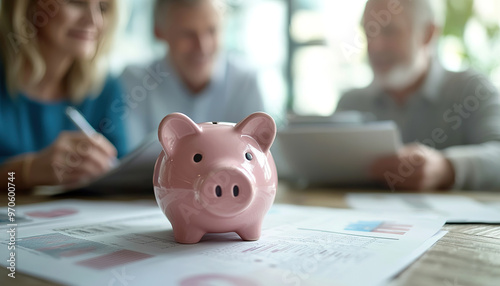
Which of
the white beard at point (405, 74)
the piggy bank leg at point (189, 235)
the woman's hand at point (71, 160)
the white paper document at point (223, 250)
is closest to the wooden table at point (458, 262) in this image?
the white paper document at point (223, 250)

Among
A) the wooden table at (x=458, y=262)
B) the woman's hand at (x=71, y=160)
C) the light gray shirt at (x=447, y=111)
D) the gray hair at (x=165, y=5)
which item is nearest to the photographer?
the wooden table at (x=458, y=262)

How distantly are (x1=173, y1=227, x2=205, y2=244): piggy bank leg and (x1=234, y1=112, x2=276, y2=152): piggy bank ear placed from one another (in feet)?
0.43

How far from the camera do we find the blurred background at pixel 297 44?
2.56 m

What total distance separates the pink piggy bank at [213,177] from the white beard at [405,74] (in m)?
1.32

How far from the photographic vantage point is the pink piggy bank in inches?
17.5

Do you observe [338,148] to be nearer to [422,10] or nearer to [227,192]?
[227,192]

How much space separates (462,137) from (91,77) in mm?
1412

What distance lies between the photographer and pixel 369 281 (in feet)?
1.09

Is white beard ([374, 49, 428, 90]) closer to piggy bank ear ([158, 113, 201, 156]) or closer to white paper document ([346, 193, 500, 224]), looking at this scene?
white paper document ([346, 193, 500, 224])

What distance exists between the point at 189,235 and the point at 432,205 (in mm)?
542

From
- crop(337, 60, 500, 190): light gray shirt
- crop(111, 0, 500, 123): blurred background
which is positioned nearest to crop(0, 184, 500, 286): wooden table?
crop(337, 60, 500, 190): light gray shirt

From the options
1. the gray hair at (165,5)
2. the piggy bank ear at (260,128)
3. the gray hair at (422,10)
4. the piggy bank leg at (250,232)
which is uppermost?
the gray hair at (165,5)

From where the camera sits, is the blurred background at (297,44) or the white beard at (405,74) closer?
the white beard at (405,74)

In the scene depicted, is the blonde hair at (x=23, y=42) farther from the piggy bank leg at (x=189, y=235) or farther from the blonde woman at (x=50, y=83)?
the piggy bank leg at (x=189, y=235)
